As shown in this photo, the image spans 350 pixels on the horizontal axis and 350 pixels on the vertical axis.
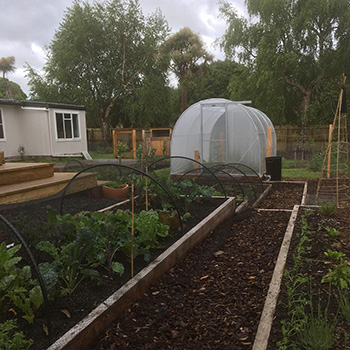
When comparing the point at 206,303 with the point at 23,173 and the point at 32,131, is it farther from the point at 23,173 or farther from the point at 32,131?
the point at 32,131

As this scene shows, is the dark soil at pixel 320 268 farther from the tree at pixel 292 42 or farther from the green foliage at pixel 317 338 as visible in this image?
the tree at pixel 292 42

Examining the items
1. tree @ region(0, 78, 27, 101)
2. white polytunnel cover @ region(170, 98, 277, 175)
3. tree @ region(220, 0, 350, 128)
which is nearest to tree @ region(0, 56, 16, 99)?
tree @ region(0, 78, 27, 101)

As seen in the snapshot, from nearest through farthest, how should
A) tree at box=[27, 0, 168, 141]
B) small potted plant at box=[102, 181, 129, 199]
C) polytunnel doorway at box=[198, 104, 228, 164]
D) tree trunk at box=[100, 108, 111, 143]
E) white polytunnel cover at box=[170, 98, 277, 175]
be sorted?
small potted plant at box=[102, 181, 129, 199], white polytunnel cover at box=[170, 98, 277, 175], polytunnel doorway at box=[198, 104, 228, 164], tree at box=[27, 0, 168, 141], tree trunk at box=[100, 108, 111, 143]

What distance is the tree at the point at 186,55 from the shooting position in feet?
76.4

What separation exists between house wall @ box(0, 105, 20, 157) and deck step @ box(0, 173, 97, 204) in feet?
28.0

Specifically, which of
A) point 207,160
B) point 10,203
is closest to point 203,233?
point 10,203

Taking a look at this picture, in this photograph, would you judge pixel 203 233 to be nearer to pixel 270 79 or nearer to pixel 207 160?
pixel 207 160

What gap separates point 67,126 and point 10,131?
9.00ft

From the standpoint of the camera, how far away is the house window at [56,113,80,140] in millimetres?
15367

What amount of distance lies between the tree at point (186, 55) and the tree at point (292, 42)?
587 centimetres

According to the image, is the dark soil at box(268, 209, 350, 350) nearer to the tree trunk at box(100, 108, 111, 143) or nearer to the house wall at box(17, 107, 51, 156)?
the house wall at box(17, 107, 51, 156)

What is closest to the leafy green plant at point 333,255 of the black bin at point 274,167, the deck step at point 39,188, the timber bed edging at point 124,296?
the timber bed edging at point 124,296

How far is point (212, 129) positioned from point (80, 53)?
637 inches

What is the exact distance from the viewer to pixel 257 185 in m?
7.91
